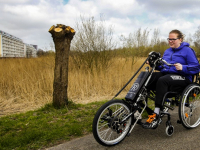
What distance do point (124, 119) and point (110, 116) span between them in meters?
0.22

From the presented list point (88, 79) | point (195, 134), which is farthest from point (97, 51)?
point (195, 134)

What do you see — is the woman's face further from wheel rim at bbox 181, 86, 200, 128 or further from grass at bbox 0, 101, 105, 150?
grass at bbox 0, 101, 105, 150

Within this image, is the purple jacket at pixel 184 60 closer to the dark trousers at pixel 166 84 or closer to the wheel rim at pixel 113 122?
the dark trousers at pixel 166 84

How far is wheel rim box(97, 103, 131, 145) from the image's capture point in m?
2.44

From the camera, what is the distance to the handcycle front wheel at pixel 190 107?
2918mm

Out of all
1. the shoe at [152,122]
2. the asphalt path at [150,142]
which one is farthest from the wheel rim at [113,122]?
the shoe at [152,122]

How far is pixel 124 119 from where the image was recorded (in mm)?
2545

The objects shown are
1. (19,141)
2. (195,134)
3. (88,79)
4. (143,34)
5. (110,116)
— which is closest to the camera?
(110,116)

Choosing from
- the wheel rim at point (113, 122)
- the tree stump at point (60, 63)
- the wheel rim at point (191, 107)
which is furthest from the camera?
the tree stump at point (60, 63)

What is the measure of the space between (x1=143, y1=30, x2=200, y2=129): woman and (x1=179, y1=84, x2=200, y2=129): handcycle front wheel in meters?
0.15

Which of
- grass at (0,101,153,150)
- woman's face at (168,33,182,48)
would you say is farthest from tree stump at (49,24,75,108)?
woman's face at (168,33,182,48)

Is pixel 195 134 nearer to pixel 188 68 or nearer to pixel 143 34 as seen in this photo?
pixel 188 68

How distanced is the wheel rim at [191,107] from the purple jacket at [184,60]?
265 millimetres

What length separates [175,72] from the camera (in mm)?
3160
